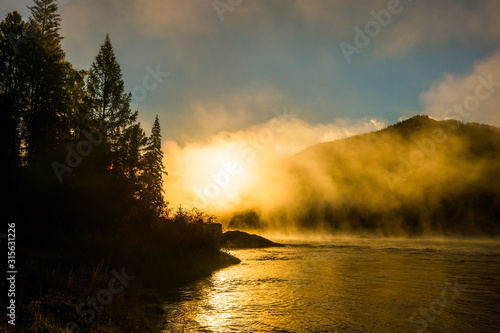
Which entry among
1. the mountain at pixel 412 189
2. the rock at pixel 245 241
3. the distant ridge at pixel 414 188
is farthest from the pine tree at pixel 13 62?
the distant ridge at pixel 414 188

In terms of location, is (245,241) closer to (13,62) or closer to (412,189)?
(13,62)

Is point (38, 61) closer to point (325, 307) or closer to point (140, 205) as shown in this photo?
point (140, 205)

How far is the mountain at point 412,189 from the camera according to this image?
151m

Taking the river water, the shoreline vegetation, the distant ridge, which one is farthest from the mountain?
the shoreline vegetation

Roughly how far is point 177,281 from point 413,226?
160503mm

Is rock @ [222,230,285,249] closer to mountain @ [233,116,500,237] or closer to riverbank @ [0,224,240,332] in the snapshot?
riverbank @ [0,224,240,332]

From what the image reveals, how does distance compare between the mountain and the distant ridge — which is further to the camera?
the mountain

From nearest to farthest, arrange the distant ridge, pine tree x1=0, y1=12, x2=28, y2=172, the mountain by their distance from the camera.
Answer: pine tree x1=0, y1=12, x2=28, y2=172, the distant ridge, the mountain

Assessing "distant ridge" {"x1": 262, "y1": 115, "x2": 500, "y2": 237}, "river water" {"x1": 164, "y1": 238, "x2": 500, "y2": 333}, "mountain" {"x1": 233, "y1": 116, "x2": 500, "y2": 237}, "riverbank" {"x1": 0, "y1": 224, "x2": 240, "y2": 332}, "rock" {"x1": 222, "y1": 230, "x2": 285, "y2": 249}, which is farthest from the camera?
"mountain" {"x1": 233, "y1": 116, "x2": 500, "y2": 237}

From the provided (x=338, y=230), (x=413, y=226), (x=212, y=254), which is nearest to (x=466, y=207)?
(x=413, y=226)

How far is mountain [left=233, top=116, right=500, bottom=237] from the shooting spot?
Result: 497 feet

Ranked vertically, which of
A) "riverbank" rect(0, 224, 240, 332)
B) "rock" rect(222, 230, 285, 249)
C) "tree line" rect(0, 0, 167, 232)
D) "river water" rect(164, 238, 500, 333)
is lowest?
"rock" rect(222, 230, 285, 249)

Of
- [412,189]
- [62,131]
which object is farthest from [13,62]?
[412,189]

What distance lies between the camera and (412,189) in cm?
17488
